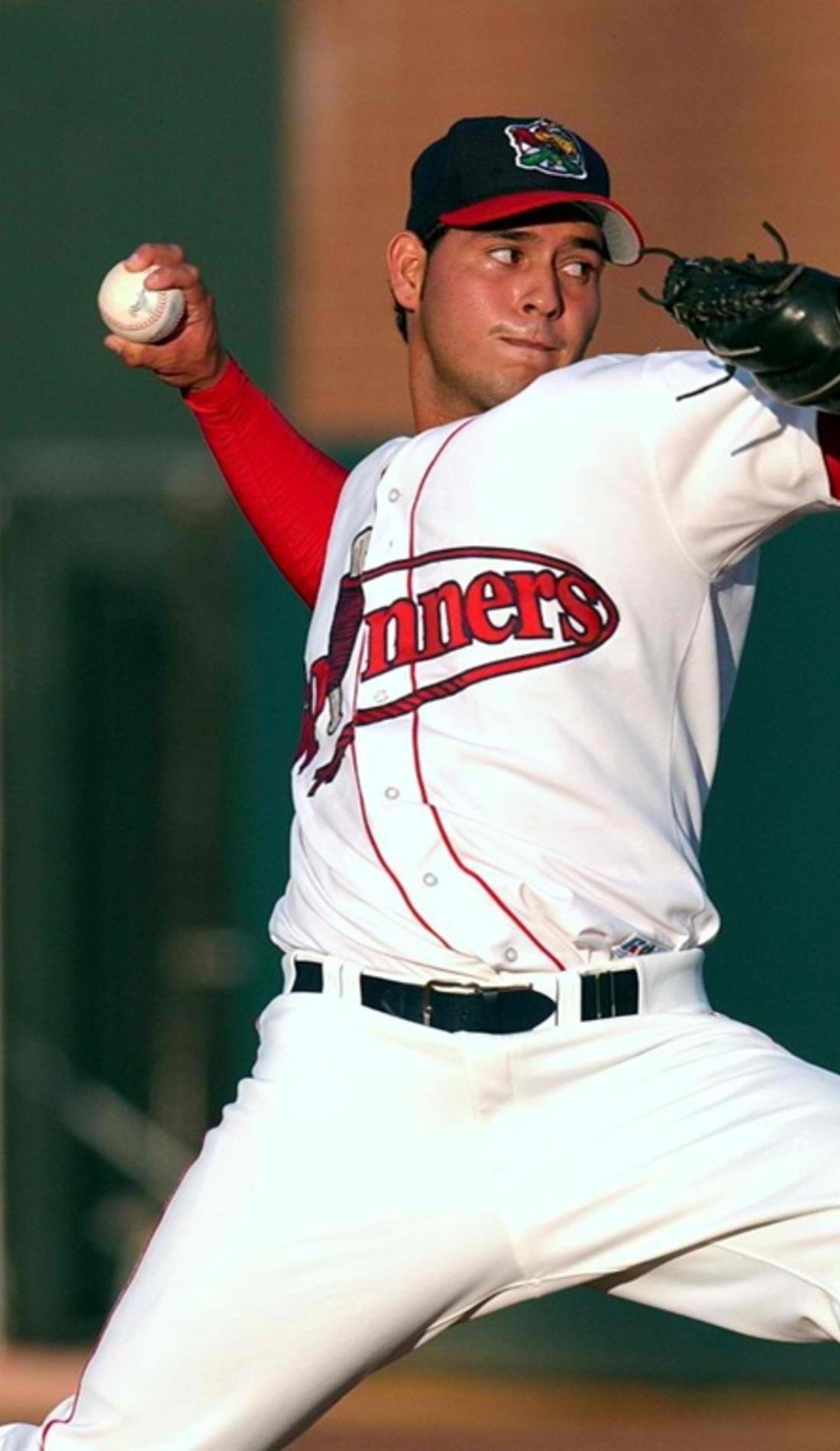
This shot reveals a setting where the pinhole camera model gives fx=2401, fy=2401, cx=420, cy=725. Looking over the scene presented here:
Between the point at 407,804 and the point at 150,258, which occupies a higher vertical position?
the point at 150,258

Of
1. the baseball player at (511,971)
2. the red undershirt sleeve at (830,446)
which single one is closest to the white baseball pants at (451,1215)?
the baseball player at (511,971)

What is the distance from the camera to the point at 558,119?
5676 millimetres

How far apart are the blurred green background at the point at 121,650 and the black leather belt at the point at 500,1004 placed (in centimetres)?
274

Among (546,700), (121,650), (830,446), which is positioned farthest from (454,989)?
(121,650)

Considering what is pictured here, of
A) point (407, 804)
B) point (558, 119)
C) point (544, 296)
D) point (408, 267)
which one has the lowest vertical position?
point (407, 804)

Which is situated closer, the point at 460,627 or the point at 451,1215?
the point at 451,1215

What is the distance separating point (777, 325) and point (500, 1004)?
0.80 metres


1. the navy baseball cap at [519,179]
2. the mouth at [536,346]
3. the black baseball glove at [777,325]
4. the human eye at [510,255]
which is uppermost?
the navy baseball cap at [519,179]

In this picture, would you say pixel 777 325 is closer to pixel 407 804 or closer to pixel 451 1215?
pixel 407 804

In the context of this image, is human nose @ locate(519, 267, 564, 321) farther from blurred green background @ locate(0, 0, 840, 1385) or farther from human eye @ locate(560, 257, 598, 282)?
blurred green background @ locate(0, 0, 840, 1385)

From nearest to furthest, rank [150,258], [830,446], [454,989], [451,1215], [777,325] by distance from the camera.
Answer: [777,325], [830,446], [451,1215], [454,989], [150,258]

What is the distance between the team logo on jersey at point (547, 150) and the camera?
120 inches

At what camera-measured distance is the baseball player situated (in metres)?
2.52

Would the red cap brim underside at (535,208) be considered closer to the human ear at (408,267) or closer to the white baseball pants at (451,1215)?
the human ear at (408,267)
